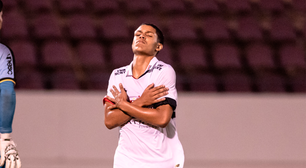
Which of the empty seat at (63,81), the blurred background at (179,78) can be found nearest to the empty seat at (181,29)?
the blurred background at (179,78)

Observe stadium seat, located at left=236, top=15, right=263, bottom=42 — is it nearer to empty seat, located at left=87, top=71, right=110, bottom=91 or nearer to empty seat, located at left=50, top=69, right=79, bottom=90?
empty seat, located at left=87, top=71, right=110, bottom=91

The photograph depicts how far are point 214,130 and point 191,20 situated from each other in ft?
11.4

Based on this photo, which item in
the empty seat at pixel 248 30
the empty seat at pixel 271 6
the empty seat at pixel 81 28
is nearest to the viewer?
the empty seat at pixel 81 28

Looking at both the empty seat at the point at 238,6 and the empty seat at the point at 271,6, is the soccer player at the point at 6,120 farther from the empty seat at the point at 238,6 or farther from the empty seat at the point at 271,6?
the empty seat at the point at 271,6

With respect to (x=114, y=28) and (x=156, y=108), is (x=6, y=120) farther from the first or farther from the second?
(x=114, y=28)

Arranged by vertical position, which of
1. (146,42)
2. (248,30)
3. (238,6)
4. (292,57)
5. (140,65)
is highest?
(238,6)

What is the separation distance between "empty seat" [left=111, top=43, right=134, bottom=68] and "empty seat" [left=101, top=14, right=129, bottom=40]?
14.9 inches

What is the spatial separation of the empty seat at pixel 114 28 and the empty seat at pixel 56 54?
0.98 m

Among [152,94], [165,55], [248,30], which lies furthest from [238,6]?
[152,94]

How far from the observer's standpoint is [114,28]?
808 cm

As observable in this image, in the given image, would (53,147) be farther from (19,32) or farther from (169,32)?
(169,32)

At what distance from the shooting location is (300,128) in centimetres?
629

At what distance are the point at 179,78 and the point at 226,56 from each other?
141 cm

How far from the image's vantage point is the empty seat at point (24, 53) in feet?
22.6
